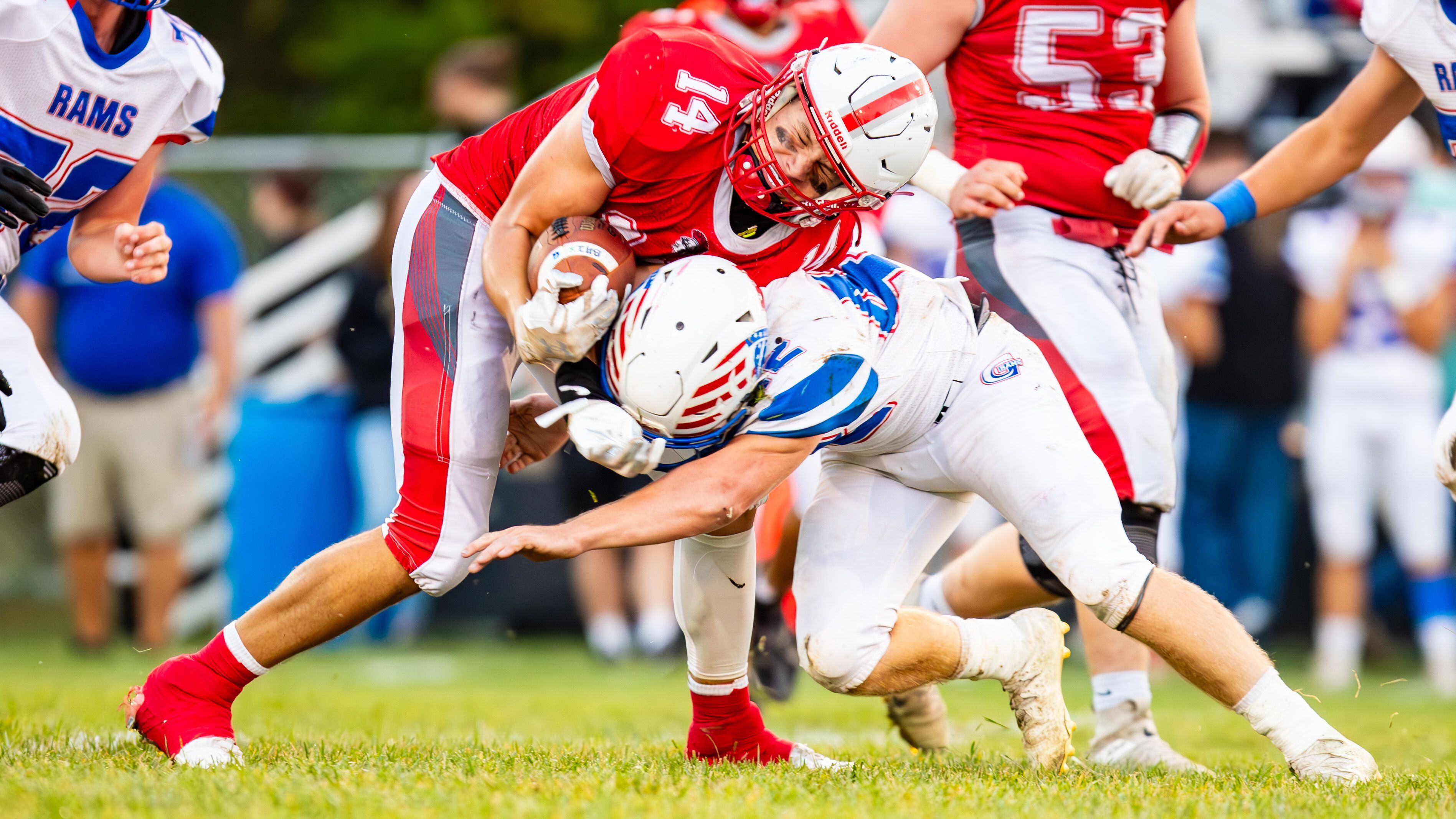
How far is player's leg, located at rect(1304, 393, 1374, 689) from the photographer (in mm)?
7461

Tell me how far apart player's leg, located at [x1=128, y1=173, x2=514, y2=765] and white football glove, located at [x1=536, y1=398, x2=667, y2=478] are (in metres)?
0.55

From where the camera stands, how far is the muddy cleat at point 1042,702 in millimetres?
3643

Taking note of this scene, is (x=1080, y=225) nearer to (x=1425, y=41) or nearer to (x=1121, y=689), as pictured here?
(x=1425, y=41)

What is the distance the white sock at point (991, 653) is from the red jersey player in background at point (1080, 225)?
48 centimetres

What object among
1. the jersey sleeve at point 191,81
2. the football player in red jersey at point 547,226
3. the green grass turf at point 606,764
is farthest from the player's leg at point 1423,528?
the jersey sleeve at point 191,81

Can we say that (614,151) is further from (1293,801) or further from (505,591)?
(505,591)

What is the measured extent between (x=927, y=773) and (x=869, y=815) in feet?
2.43

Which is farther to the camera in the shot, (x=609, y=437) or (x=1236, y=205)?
(x=1236, y=205)

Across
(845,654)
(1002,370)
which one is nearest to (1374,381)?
(1002,370)

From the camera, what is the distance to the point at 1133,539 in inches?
160

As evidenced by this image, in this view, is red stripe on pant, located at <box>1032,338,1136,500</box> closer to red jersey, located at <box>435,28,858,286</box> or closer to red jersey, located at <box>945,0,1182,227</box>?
red jersey, located at <box>945,0,1182,227</box>

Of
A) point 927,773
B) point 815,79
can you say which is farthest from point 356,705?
point 815,79

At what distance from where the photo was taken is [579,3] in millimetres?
12977

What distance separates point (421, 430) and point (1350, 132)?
2.56 m
